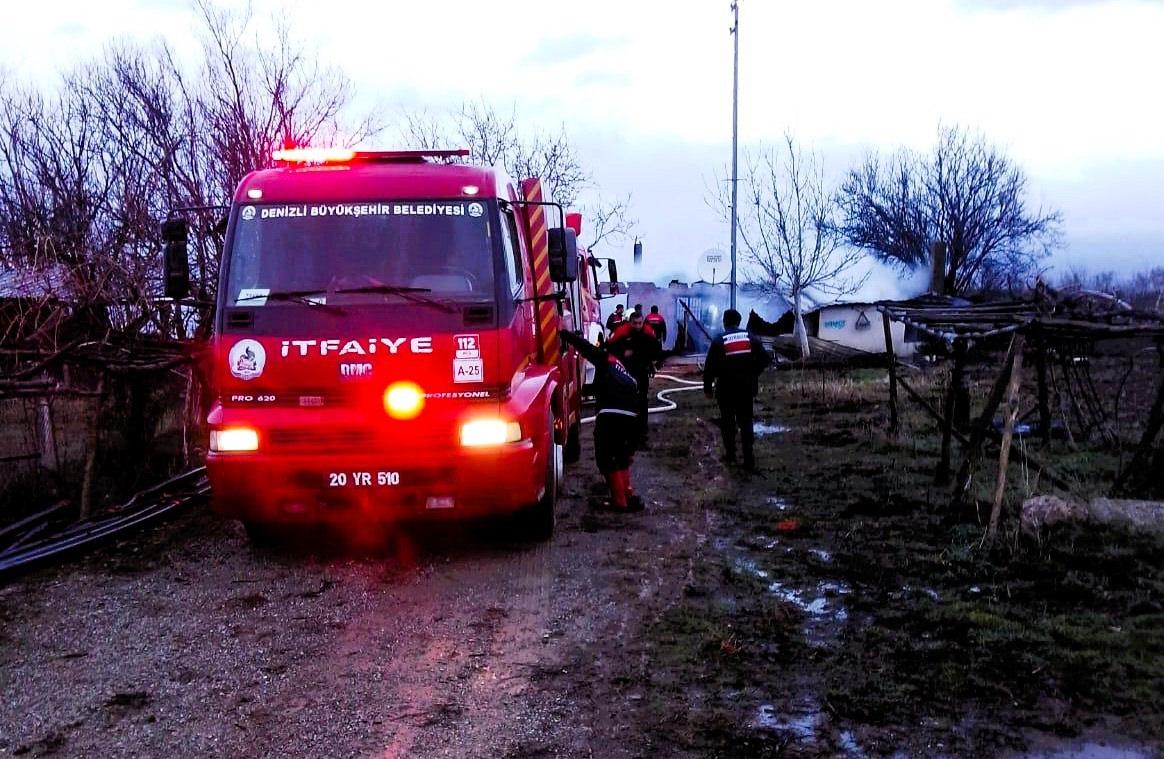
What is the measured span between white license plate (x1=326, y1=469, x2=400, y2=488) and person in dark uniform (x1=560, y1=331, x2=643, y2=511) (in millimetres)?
2596

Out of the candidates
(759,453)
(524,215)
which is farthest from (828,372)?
(524,215)

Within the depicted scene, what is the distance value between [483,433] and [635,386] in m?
2.65

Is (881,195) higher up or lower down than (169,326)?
higher up

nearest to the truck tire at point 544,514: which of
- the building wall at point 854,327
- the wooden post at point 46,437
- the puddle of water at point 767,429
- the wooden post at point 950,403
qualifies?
the wooden post at point 950,403

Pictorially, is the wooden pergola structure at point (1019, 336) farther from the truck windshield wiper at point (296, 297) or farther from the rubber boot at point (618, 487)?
the truck windshield wiper at point (296, 297)

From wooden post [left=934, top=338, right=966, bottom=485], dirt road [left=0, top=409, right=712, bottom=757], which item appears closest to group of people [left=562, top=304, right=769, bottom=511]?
dirt road [left=0, top=409, right=712, bottom=757]

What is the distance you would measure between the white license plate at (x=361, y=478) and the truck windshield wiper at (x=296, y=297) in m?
1.11

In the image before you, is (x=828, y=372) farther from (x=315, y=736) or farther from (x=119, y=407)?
(x=315, y=736)

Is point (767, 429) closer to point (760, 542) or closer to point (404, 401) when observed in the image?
point (760, 542)

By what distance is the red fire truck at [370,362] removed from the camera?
22.4ft

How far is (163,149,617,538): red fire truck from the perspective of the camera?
682 cm

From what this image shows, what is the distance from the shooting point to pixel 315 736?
14.4ft

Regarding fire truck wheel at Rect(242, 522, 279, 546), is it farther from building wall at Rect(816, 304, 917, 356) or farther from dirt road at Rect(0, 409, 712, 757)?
building wall at Rect(816, 304, 917, 356)

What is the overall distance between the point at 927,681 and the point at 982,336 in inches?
156
